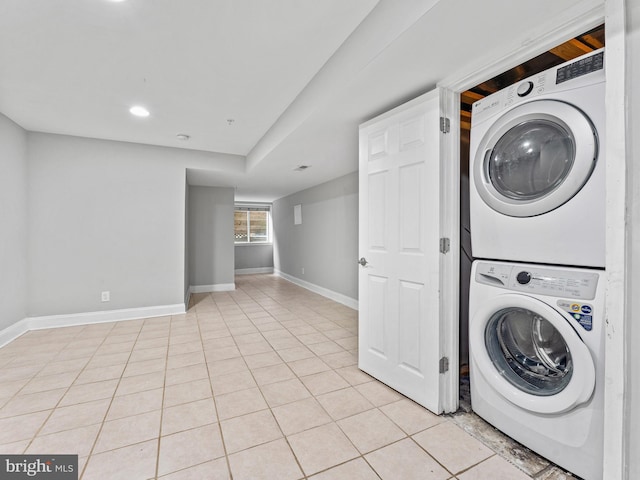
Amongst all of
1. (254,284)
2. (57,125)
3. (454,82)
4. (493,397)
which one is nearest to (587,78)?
(454,82)

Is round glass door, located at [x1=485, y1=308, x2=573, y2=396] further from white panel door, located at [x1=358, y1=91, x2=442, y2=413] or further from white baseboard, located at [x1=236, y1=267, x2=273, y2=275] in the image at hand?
white baseboard, located at [x1=236, y1=267, x2=273, y2=275]

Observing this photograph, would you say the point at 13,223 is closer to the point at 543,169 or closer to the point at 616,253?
the point at 543,169

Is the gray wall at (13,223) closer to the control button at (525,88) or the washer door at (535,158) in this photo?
the washer door at (535,158)

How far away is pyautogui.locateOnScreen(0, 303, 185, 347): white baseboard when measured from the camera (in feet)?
10.2

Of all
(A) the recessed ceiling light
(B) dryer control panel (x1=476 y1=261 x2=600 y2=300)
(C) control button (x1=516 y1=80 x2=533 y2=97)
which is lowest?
(B) dryer control panel (x1=476 y1=261 x2=600 y2=300)

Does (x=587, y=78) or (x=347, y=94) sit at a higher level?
(x=347, y=94)

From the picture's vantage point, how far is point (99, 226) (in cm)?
365

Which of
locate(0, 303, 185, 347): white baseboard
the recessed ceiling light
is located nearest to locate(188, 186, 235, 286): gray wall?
locate(0, 303, 185, 347): white baseboard

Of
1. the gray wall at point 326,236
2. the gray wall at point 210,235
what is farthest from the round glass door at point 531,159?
the gray wall at point 210,235

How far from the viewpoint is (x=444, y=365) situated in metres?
1.81

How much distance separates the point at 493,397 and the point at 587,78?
1620 millimetres

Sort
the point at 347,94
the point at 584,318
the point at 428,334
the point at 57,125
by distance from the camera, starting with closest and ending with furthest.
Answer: the point at 584,318 → the point at 428,334 → the point at 347,94 → the point at 57,125

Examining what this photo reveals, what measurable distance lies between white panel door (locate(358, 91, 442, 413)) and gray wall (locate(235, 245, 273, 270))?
6116mm

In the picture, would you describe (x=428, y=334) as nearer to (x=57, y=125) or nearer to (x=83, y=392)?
(x=83, y=392)
